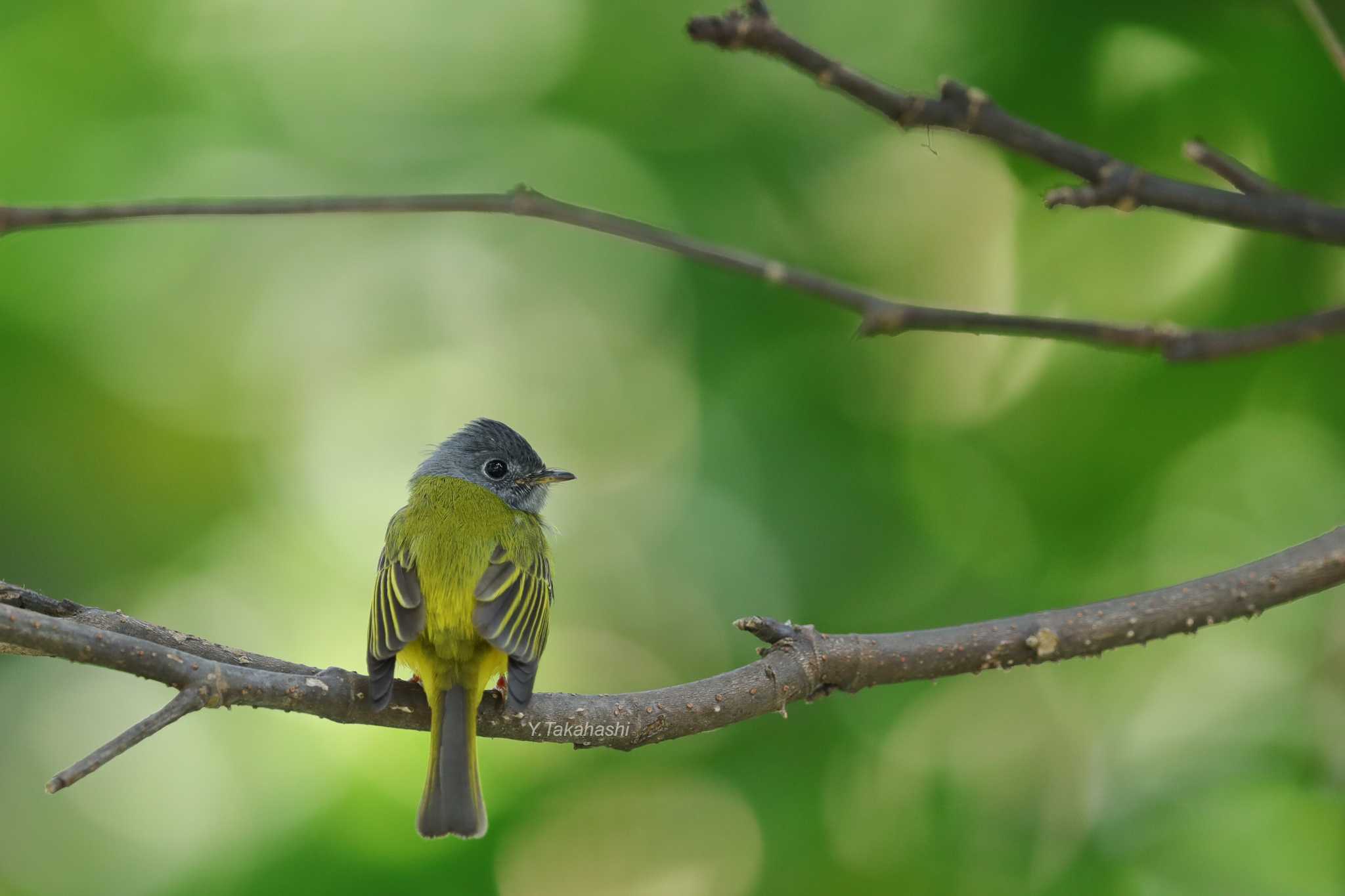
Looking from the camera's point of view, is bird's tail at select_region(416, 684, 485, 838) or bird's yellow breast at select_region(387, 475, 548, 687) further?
bird's yellow breast at select_region(387, 475, 548, 687)

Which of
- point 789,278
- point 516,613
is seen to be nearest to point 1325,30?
point 789,278

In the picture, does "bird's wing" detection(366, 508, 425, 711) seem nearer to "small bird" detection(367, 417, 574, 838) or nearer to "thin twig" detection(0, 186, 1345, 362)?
"small bird" detection(367, 417, 574, 838)

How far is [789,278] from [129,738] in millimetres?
1425

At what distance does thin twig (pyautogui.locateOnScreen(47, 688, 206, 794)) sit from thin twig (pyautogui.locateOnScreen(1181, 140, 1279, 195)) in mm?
1632

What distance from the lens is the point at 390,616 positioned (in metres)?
3.27

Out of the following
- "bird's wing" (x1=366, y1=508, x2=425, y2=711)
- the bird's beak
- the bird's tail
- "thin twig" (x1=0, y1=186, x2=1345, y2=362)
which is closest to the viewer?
"thin twig" (x1=0, y1=186, x2=1345, y2=362)

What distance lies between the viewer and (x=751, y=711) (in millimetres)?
2664

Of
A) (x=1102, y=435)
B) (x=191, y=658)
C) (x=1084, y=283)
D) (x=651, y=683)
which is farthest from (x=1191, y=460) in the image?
(x=191, y=658)

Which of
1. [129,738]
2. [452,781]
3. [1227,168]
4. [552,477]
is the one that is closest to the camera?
[1227,168]

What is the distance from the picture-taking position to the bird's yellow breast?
3.22 metres

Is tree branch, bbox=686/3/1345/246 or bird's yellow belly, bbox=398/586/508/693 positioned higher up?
bird's yellow belly, bbox=398/586/508/693

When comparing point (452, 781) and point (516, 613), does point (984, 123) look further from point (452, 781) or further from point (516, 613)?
point (516, 613)

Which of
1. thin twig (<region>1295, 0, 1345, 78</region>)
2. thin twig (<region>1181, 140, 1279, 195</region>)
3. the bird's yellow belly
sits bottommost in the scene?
thin twig (<region>1181, 140, 1279, 195</region>)

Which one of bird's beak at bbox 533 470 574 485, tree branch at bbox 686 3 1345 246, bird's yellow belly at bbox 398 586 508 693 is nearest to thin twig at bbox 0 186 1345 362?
tree branch at bbox 686 3 1345 246
